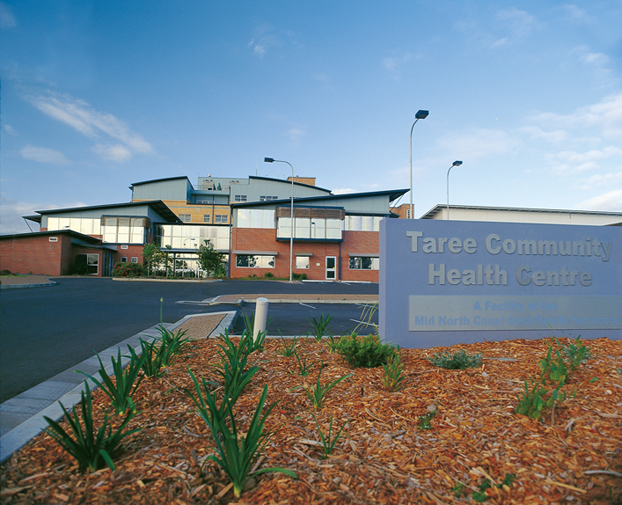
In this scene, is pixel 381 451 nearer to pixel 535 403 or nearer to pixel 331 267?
pixel 535 403

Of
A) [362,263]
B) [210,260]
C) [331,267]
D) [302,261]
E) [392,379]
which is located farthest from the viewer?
[362,263]

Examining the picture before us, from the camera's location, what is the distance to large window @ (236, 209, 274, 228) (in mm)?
38406

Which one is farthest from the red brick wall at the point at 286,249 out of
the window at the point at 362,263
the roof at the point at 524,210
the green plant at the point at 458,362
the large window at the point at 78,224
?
the green plant at the point at 458,362

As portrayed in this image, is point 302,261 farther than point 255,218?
No

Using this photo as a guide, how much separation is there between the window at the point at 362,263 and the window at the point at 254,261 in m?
8.77

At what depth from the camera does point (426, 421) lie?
106 inches

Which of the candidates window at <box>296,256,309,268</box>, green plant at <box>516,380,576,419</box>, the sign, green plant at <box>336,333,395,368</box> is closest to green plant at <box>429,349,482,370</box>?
green plant at <box>336,333,395,368</box>

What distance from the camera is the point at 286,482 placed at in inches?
80.0

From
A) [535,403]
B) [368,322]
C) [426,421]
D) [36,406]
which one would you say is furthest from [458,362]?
[36,406]

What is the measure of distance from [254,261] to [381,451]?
35913 millimetres

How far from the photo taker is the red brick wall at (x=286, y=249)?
37.6m

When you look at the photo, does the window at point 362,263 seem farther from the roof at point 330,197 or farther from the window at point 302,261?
the roof at point 330,197

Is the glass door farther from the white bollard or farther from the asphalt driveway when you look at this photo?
the white bollard

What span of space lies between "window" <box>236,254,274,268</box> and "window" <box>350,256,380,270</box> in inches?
345
